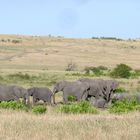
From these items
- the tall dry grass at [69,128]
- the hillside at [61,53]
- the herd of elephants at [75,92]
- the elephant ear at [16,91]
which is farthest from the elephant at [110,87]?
the hillside at [61,53]

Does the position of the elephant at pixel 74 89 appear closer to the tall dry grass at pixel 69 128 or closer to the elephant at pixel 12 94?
the elephant at pixel 12 94

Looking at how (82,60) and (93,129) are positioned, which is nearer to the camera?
(93,129)

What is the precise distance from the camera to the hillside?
8144cm

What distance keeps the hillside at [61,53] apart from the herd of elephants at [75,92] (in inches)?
1710

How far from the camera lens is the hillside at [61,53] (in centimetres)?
8144

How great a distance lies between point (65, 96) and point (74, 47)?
3340 inches

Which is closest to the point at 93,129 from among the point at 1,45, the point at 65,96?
the point at 65,96

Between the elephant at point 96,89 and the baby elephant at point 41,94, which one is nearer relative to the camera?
the baby elephant at point 41,94

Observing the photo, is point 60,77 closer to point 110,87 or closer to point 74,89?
point 110,87

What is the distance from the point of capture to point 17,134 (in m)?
11.4

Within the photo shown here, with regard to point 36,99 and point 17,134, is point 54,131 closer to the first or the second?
point 17,134

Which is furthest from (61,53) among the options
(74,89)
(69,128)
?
(69,128)

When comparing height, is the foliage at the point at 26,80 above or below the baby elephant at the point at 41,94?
below

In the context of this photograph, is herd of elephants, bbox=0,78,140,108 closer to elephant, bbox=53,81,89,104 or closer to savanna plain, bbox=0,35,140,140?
elephant, bbox=53,81,89,104
